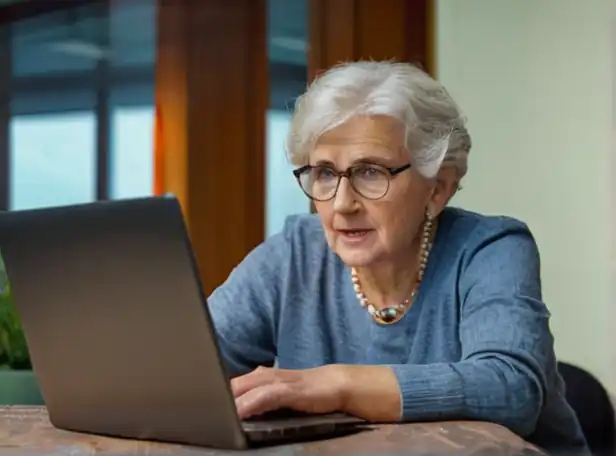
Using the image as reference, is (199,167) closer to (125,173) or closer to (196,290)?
(125,173)

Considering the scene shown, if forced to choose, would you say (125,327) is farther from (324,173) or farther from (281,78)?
(281,78)

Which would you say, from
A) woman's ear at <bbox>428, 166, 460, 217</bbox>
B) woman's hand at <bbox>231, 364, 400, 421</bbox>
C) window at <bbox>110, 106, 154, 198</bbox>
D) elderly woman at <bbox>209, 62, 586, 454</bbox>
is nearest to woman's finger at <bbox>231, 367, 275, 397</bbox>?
woman's hand at <bbox>231, 364, 400, 421</bbox>

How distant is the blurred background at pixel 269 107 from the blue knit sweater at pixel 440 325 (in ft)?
1.94

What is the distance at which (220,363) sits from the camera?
80cm

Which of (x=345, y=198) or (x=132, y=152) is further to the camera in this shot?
(x=132, y=152)

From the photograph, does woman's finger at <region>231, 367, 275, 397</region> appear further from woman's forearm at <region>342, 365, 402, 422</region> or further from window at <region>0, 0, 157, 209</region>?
window at <region>0, 0, 157, 209</region>

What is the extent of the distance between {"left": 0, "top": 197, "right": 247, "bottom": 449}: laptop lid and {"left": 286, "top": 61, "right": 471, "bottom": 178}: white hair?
49 cm

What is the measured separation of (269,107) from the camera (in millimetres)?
2465

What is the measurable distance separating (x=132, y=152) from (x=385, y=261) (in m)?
1.40

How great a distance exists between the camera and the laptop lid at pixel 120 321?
806 mm

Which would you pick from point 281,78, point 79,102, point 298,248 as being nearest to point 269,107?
point 281,78

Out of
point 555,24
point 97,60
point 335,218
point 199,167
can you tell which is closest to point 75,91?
point 97,60

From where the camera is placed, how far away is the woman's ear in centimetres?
136

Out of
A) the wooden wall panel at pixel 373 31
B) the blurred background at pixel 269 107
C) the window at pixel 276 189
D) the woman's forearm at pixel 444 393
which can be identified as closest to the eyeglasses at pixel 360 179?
the woman's forearm at pixel 444 393
